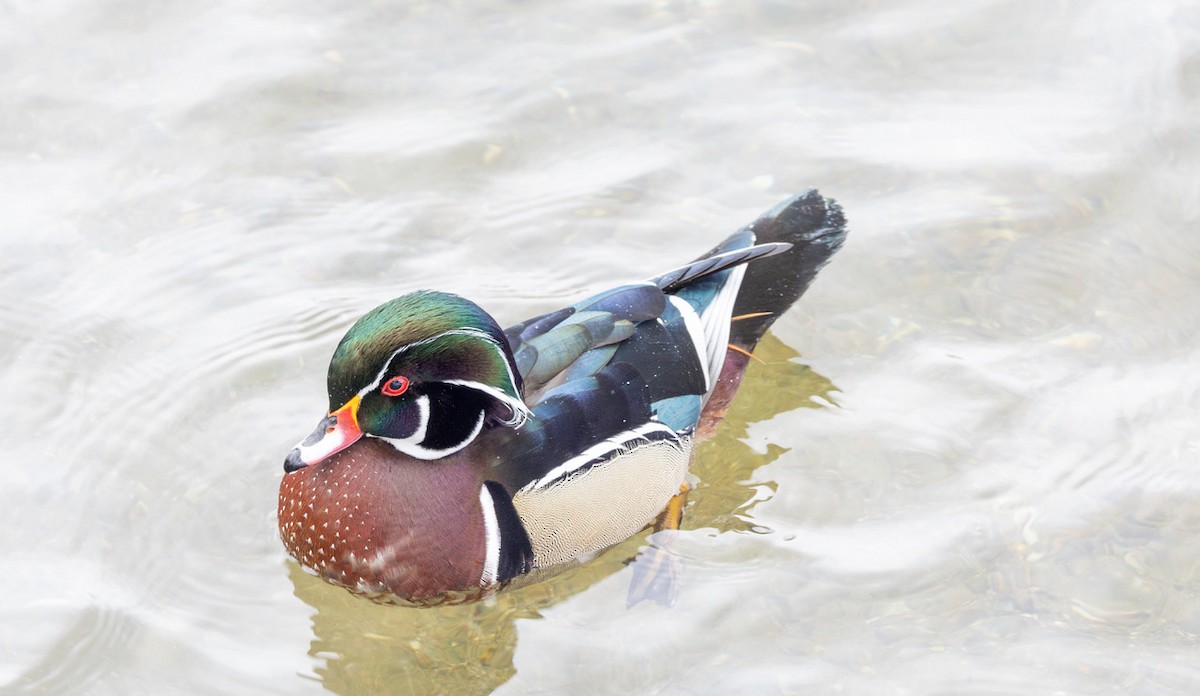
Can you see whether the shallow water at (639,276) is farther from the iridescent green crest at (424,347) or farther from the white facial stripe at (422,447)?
the iridescent green crest at (424,347)

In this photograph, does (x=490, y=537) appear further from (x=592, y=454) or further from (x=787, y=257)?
(x=787, y=257)

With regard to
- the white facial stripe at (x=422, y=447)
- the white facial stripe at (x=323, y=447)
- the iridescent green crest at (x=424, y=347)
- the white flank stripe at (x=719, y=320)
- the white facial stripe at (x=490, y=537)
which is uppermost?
the iridescent green crest at (x=424, y=347)

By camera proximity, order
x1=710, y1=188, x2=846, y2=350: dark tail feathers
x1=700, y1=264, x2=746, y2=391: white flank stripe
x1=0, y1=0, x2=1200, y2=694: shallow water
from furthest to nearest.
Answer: x1=710, y1=188, x2=846, y2=350: dark tail feathers, x1=700, y1=264, x2=746, y2=391: white flank stripe, x1=0, y1=0, x2=1200, y2=694: shallow water

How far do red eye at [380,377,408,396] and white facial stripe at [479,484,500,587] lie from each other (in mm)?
448

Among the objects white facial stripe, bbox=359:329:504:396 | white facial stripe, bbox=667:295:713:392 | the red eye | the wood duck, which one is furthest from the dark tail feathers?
the red eye

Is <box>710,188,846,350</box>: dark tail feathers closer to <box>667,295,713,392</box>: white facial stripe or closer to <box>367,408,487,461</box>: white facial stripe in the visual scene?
<box>667,295,713,392</box>: white facial stripe

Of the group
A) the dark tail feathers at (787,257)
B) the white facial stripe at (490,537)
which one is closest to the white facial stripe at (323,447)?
the white facial stripe at (490,537)

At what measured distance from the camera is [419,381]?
485 centimetres

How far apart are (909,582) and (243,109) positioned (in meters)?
4.19

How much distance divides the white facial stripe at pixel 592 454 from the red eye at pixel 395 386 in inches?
21.2

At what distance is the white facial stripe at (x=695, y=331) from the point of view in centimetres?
552

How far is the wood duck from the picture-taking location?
4.80m

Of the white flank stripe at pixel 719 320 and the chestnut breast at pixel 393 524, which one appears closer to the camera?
the chestnut breast at pixel 393 524

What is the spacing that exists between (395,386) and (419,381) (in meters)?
0.08
